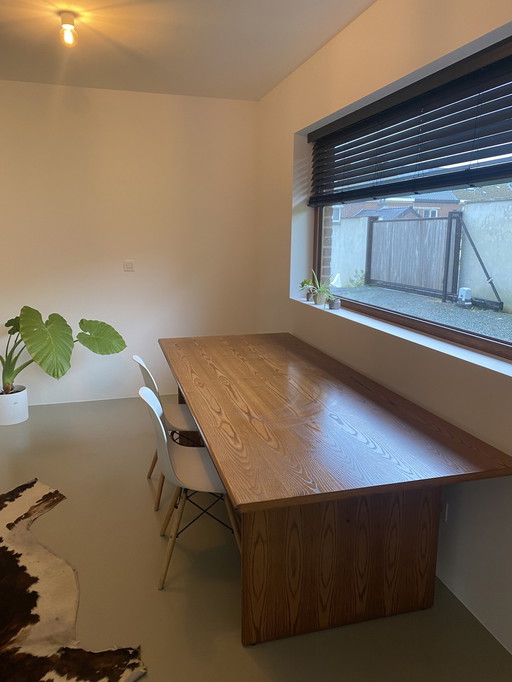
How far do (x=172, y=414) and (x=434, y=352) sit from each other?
1465 millimetres

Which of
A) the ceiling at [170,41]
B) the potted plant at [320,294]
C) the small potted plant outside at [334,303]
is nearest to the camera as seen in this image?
the ceiling at [170,41]

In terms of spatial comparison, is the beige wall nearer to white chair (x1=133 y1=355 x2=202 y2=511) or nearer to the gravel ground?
the gravel ground

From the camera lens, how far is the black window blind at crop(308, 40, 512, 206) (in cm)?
197

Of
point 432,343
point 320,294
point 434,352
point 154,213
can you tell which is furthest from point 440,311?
point 154,213

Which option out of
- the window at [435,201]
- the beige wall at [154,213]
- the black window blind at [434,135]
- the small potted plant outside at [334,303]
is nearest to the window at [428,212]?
the window at [435,201]

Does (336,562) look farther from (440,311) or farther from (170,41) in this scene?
(170,41)

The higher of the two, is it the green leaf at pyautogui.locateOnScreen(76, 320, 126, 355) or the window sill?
the window sill

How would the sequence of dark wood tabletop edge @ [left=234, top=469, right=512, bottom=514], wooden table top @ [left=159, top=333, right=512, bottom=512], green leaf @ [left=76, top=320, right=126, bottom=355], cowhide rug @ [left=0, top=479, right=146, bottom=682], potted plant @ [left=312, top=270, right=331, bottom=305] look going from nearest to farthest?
dark wood tabletop edge @ [left=234, top=469, right=512, bottom=514] → wooden table top @ [left=159, top=333, right=512, bottom=512] → cowhide rug @ [left=0, top=479, right=146, bottom=682] → potted plant @ [left=312, top=270, right=331, bottom=305] → green leaf @ [left=76, top=320, right=126, bottom=355]

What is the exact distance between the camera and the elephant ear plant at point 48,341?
3.54 meters

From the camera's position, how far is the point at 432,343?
225cm

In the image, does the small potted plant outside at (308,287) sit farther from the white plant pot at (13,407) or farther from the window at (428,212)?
the white plant pot at (13,407)

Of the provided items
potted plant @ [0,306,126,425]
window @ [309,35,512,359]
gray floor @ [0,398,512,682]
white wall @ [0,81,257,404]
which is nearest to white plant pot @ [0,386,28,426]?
potted plant @ [0,306,126,425]

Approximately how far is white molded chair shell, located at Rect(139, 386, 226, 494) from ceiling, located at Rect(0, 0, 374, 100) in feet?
6.40

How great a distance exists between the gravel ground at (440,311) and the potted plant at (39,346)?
2017 mm
